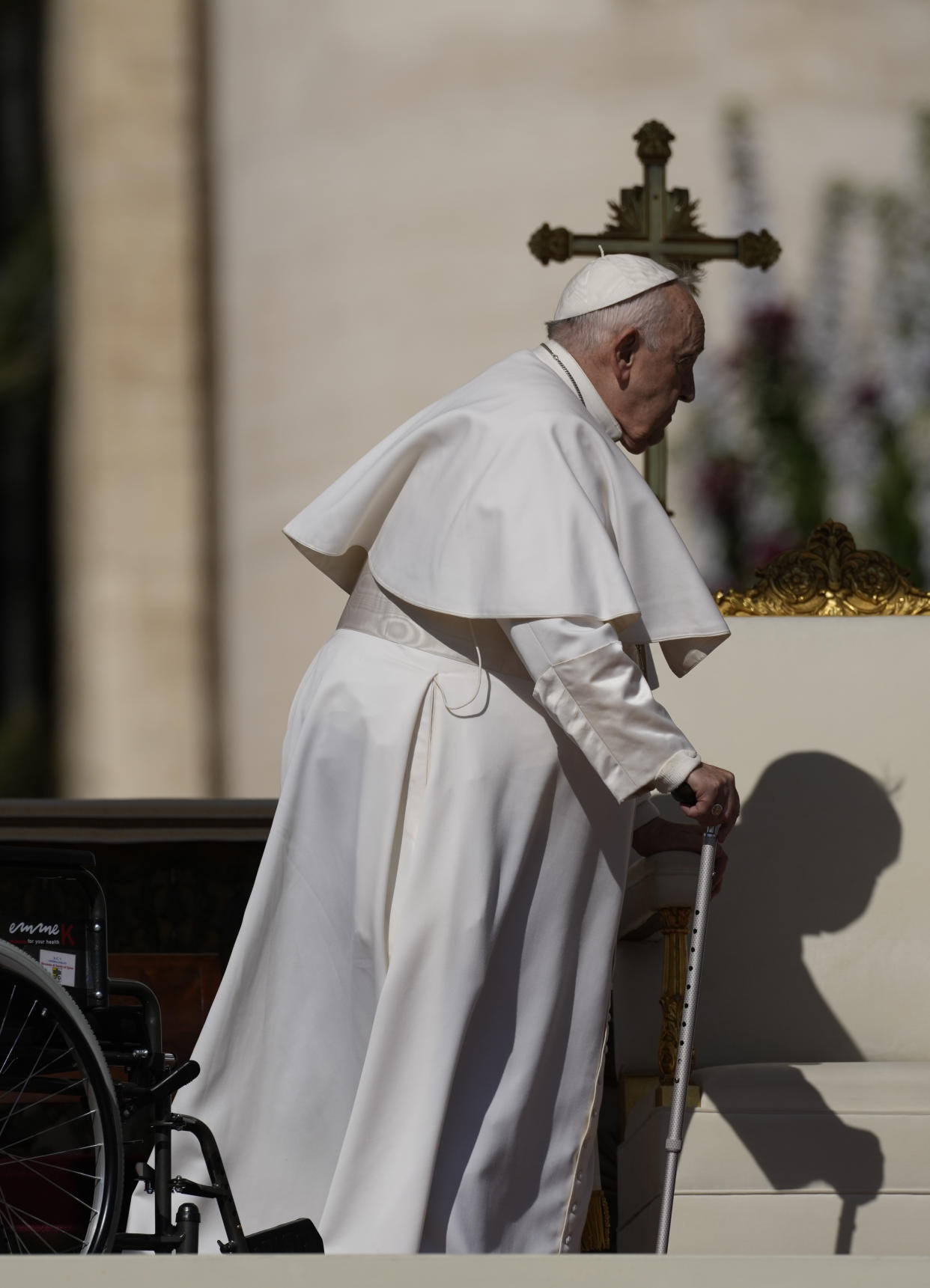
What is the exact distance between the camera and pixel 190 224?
774 centimetres

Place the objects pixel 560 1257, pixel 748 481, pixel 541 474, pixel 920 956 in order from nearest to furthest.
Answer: pixel 560 1257
pixel 541 474
pixel 920 956
pixel 748 481

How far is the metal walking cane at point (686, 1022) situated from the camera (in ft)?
10.2

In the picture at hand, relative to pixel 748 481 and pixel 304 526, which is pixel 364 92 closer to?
pixel 748 481

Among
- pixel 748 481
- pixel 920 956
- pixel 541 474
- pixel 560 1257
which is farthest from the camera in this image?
pixel 748 481

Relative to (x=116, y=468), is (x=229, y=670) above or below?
below

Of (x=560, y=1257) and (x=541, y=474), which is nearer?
(x=560, y=1257)

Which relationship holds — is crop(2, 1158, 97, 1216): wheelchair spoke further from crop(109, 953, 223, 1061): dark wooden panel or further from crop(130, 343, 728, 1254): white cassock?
crop(109, 953, 223, 1061): dark wooden panel

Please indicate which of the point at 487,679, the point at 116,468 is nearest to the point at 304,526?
the point at 487,679

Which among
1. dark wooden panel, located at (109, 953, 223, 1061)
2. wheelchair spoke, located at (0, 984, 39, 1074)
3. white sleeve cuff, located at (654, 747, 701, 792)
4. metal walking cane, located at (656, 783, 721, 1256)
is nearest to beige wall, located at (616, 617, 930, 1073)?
metal walking cane, located at (656, 783, 721, 1256)

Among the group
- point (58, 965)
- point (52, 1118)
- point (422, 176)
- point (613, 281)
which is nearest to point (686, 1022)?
point (58, 965)

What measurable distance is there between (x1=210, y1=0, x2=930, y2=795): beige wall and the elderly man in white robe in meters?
3.99

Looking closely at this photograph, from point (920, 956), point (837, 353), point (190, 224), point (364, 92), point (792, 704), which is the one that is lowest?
point (920, 956)

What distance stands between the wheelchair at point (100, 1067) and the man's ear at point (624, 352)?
1250 millimetres

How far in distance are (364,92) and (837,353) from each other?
6.70 feet
